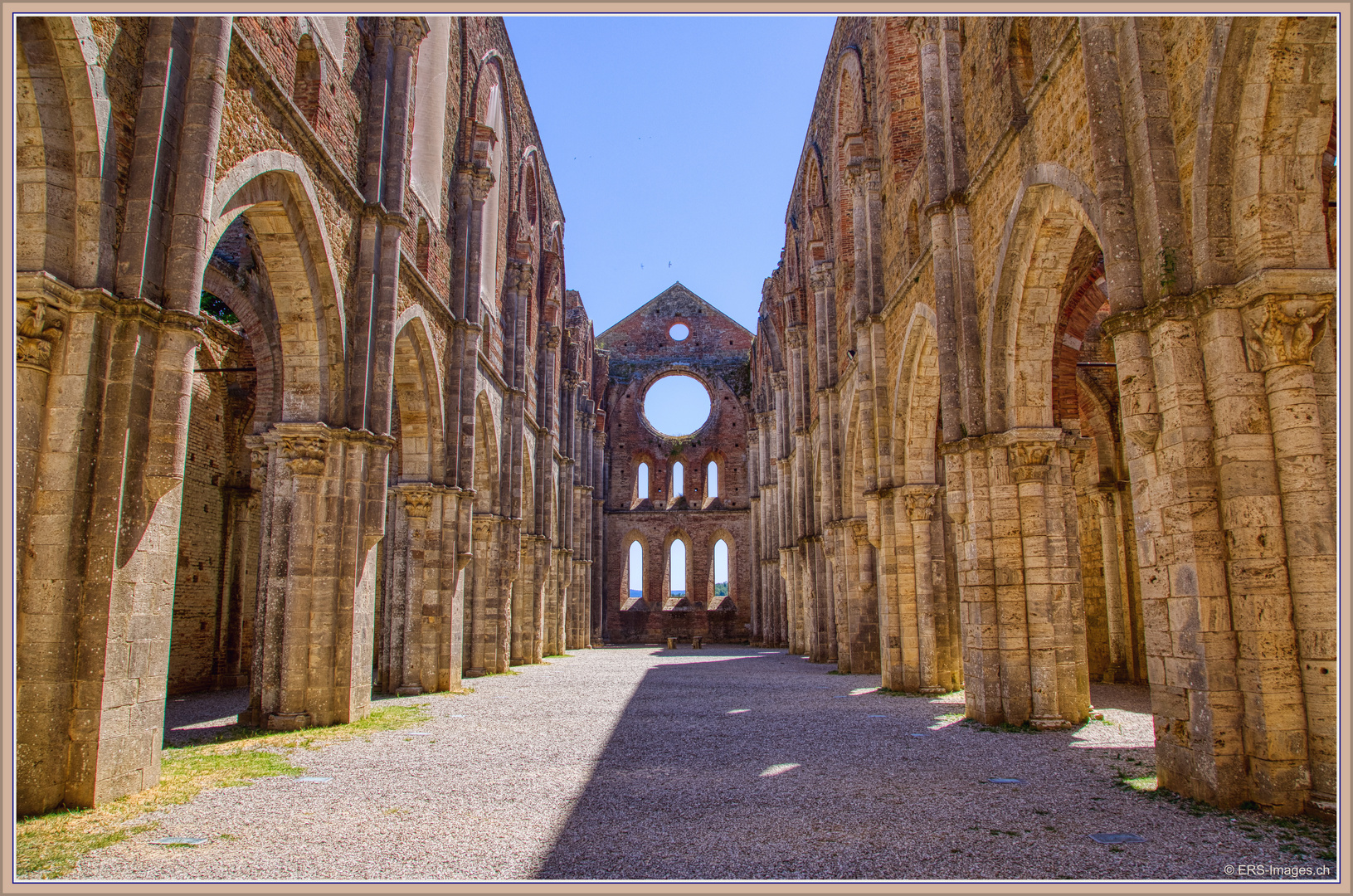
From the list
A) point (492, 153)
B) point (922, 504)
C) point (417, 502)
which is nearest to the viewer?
point (922, 504)

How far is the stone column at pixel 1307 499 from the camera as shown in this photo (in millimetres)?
5473

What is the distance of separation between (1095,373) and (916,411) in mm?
5096

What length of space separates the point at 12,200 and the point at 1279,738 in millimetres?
8251

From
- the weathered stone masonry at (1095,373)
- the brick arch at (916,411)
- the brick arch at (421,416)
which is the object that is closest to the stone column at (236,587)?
the brick arch at (421,416)

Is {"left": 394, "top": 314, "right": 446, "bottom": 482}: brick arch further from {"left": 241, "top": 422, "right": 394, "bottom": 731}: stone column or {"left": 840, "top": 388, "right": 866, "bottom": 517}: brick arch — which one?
{"left": 840, "top": 388, "right": 866, "bottom": 517}: brick arch

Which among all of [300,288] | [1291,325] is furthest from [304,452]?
[1291,325]

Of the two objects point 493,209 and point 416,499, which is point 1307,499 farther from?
point 493,209

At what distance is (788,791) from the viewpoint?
22.0 feet

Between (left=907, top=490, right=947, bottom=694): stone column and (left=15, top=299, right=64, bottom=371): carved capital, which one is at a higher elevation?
(left=15, top=299, right=64, bottom=371): carved capital

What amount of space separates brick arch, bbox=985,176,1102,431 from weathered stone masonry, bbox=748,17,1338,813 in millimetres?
30

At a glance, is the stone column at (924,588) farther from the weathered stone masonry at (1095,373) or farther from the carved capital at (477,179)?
the carved capital at (477,179)

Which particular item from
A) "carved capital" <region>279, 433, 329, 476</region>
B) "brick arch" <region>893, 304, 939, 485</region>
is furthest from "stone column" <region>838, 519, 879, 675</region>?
"carved capital" <region>279, 433, 329, 476</region>

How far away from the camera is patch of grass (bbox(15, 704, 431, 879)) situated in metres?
4.91

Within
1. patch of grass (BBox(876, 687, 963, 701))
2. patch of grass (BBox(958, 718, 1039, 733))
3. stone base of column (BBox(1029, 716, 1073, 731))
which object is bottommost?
patch of grass (BBox(876, 687, 963, 701))
